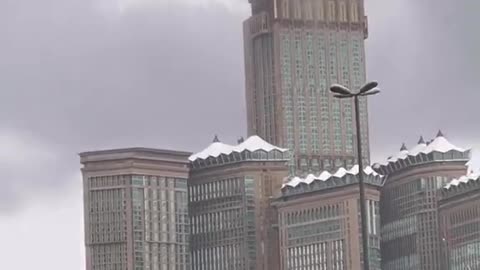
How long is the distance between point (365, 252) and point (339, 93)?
7.31 m

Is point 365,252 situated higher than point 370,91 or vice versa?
point 370,91

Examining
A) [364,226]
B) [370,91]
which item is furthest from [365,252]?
[370,91]

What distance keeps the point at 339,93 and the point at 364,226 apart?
6.37 metres

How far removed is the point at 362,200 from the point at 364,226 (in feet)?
5.35

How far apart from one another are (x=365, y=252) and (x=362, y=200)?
2435mm

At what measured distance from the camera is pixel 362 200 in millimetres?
93000

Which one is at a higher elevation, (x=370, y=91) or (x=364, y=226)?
(x=370, y=91)

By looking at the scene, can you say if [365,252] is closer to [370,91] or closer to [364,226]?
[364,226]

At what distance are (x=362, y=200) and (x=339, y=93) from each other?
4.89 m

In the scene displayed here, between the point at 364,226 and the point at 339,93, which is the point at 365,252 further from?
the point at 339,93

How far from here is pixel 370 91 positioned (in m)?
93.6

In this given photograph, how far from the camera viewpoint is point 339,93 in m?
91.7

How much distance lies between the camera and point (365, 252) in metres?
93.8

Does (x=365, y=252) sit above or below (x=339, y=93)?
below
